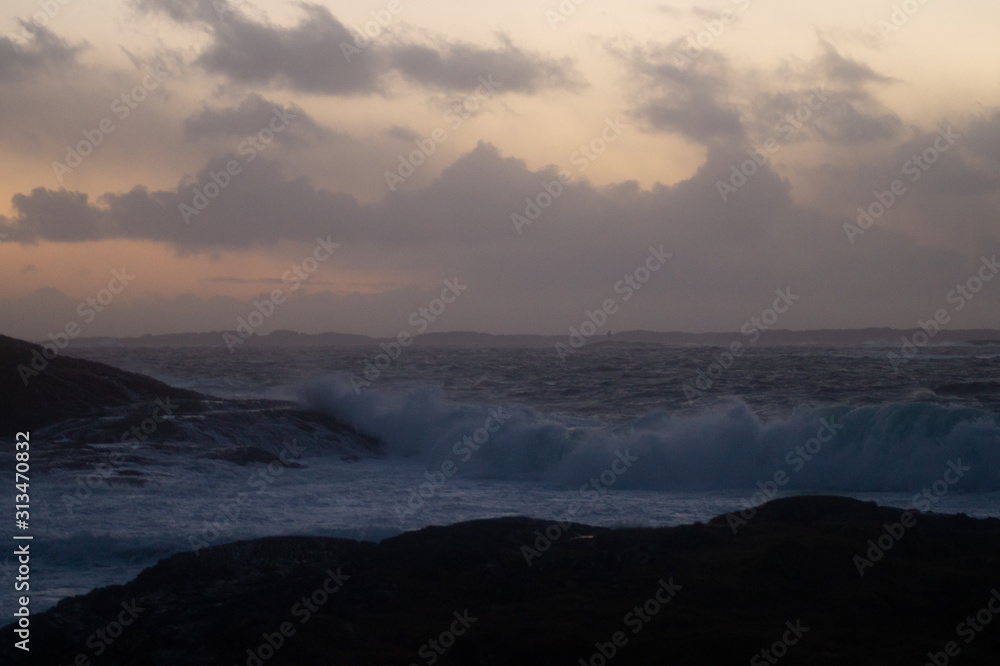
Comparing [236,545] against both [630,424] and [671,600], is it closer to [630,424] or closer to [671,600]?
[671,600]

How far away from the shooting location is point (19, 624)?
632cm

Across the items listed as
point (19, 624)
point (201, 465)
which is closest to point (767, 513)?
point (19, 624)

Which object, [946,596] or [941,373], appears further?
[941,373]

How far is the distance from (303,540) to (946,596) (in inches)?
242
